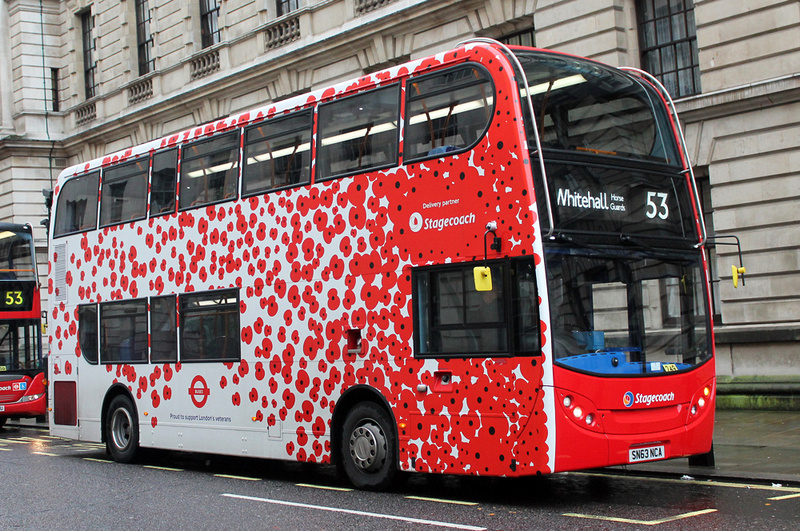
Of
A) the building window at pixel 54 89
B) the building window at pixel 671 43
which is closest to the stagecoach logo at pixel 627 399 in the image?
the building window at pixel 671 43

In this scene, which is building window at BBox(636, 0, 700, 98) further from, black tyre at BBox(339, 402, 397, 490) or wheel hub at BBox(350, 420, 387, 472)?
wheel hub at BBox(350, 420, 387, 472)

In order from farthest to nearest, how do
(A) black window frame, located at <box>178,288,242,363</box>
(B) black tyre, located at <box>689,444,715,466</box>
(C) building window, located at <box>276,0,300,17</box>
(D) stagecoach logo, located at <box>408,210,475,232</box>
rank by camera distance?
(C) building window, located at <box>276,0,300,17</box> < (A) black window frame, located at <box>178,288,242,363</box> < (B) black tyre, located at <box>689,444,715,466</box> < (D) stagecoach logo, located at <box>408,210,475,232</box>

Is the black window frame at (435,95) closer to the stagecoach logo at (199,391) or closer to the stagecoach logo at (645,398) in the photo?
the stagecoach logo at (645,398)

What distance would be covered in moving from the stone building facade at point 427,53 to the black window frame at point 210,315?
8.85 metres

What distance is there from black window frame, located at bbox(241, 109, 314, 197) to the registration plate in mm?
4879

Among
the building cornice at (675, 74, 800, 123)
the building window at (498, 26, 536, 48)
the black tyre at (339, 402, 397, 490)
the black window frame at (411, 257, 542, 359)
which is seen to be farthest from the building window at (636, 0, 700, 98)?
the black tyre at (339, 402, 397, 490)

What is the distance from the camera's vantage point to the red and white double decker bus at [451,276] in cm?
944

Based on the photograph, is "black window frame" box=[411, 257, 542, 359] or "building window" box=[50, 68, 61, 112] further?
"building window" box=[50, 68, 61, 112]

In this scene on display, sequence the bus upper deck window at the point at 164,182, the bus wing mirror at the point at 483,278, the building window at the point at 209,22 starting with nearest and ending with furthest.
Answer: the bus wing mirror at the point at 483,278
the bus upper deck window at the point at 164,182
the building window at the point at 209,22

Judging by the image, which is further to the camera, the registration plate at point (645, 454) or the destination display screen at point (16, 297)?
the destination display screen at point (16, 297)

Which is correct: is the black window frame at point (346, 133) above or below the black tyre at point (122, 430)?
above

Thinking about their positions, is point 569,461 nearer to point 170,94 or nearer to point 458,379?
point 458,379

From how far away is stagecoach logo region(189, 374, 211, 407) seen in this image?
→ 44.8 ft

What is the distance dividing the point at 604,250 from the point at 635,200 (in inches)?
29.5
